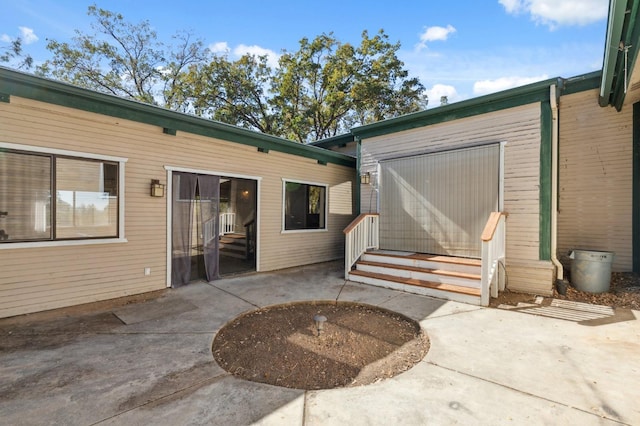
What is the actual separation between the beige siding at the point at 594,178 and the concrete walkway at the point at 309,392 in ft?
7.70

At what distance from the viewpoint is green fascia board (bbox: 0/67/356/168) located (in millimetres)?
3840

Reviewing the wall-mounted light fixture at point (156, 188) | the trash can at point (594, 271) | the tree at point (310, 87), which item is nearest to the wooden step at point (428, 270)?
the trash can at point (594, 271)

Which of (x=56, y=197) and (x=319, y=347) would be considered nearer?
(x=319, y=347)

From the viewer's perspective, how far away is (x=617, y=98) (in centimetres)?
520

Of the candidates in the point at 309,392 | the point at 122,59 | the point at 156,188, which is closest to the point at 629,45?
the point at 309,392

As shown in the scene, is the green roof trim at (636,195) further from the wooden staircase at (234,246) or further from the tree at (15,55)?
the tree at (15,55)

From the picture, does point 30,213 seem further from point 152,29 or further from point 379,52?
point 152,29

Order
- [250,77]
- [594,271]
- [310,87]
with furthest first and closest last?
1. [310,87]
2. [250,77]
3. [594,271]

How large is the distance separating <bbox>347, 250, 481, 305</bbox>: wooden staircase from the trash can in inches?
66.0

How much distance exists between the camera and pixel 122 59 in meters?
15.2

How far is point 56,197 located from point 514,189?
24.8ft

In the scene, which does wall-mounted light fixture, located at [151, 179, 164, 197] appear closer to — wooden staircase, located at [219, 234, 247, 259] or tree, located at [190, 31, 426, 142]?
wooden staircase, located at [219, 234, 247, 259]

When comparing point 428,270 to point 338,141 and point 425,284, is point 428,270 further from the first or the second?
point 338,141

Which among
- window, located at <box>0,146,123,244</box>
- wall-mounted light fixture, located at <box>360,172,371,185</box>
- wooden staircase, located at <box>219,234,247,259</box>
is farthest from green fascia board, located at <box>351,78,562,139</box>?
window, located at <box>0,146,123,244</box>
